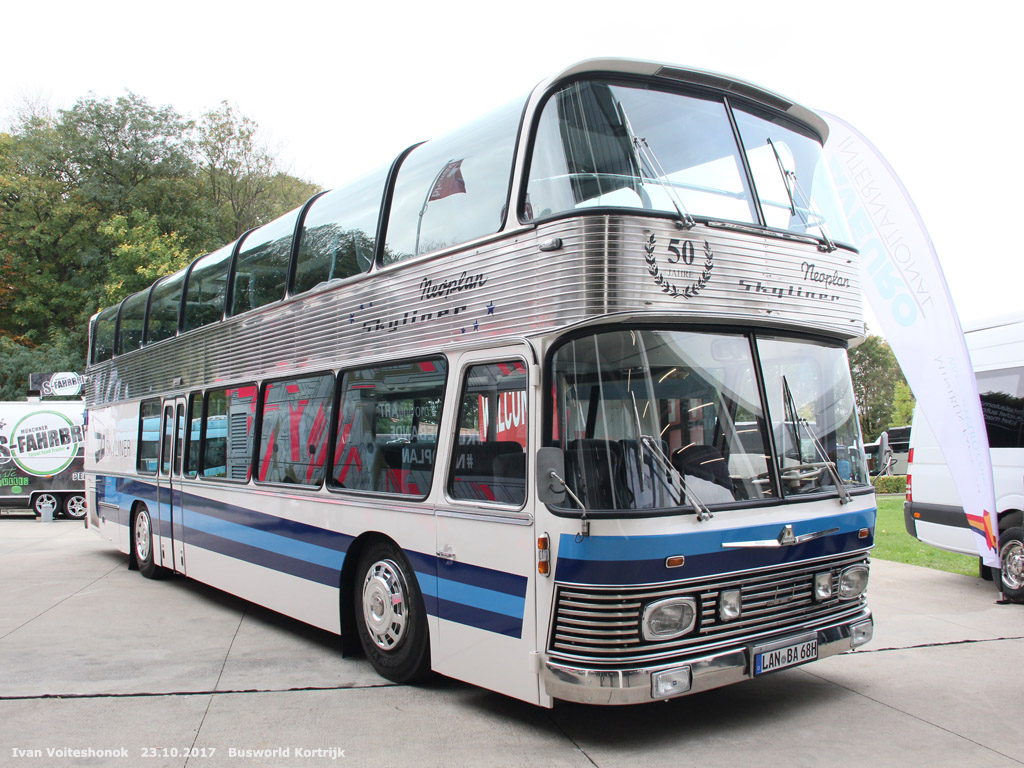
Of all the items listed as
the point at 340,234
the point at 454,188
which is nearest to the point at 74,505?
the point at 340,234

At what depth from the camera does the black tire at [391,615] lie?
583 cm

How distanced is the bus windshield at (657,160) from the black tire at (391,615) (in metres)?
2.74

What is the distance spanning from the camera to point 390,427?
6227mm

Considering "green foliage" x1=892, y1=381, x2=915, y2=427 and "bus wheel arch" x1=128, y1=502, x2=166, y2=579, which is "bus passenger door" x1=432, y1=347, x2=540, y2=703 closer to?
"bus wheel arch" x1=128, y1=502, x2=166, y2=579

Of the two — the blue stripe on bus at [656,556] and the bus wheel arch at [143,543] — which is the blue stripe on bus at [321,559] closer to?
the bus wheel arch at [143,543]

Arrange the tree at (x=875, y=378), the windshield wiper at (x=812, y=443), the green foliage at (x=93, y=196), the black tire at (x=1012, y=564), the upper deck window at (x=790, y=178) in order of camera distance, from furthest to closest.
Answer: the tree at (x=875, y=378) → the green foliage at (x=93, y=196) → the black tire at (x=1012, y=564) → the upper deck window at (x=790, y=178) → the windshield wiper at (x=812, y=443)

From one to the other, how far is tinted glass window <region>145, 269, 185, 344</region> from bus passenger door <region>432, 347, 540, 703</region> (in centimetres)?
673

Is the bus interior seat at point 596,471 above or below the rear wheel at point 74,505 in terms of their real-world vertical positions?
above

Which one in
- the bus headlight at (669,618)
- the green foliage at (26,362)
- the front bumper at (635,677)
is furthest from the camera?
the green foliage at (26,362)

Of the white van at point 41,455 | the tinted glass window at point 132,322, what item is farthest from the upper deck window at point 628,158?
the white van at point 41,455

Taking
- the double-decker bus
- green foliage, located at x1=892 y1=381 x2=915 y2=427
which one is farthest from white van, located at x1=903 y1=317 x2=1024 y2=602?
green foliage, located at x1=892 y1=381 x2=915 y2=427

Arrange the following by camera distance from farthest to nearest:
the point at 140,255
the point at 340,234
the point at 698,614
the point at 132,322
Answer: the point at 140,255
the point at 132,322
the point at 340,234
the point at 698,614

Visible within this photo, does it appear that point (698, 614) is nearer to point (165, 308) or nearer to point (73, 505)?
point (165, 308)

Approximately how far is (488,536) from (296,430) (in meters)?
3.06
